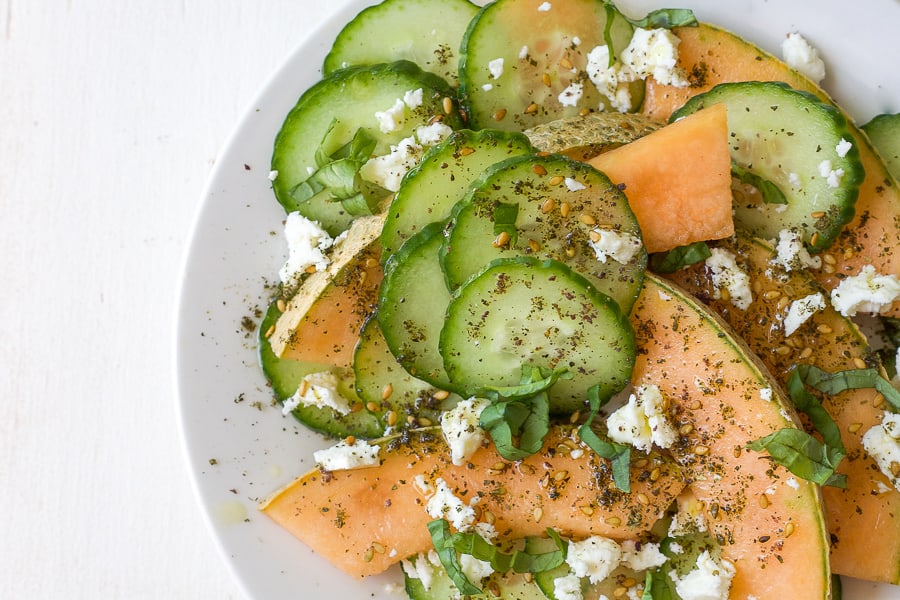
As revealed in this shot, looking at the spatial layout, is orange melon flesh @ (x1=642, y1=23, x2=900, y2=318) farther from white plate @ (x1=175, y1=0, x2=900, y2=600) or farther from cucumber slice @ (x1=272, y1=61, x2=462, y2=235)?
cucumber slice @ (x1=272, y1=61, x2=462, y2=235)

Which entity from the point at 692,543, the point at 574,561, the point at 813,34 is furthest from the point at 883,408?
the point at 813,34

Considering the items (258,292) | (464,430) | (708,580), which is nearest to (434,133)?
(258,292)

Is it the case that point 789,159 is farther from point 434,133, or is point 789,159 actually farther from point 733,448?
point 434,133

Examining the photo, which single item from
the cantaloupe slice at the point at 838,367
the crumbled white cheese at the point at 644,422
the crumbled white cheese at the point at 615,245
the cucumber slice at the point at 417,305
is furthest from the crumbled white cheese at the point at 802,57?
the cucumber slice at the point at 417,305

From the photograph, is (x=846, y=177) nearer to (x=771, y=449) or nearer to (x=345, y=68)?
(x=771, y=449)

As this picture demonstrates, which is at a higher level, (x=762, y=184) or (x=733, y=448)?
(x=762, y=184)

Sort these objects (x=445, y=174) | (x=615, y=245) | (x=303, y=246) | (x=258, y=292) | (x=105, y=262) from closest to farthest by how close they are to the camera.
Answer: (x=615, y=245) < (x=445, y=174) < (x=303, y=246) < (x=258, y=292) < (x=105, y=262)

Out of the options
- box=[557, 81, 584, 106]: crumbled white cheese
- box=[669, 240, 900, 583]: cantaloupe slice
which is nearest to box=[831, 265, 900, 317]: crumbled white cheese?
box=[669, 240, 900, 583]: cantaloupe slice
